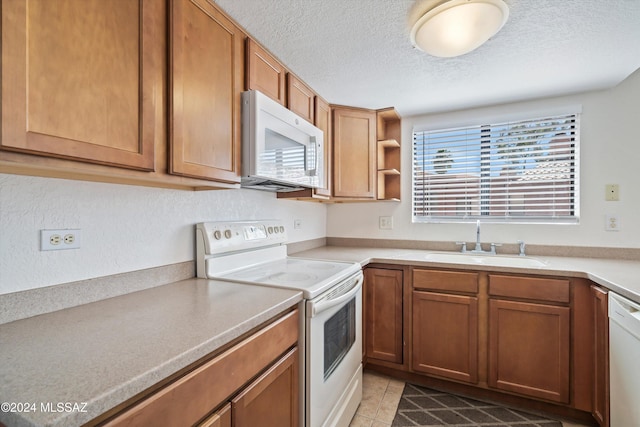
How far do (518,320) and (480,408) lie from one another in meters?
0.61

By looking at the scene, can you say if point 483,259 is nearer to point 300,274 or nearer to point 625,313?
point 625,313

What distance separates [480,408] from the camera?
1855 mm

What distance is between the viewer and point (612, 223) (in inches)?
82.7

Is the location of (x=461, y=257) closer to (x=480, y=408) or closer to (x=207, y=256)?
(x=480, y=408)

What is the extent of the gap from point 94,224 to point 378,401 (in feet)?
6.16

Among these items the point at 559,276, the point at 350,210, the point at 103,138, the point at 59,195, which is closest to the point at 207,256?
the point at 59,195

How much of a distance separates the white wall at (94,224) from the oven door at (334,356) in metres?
0.74

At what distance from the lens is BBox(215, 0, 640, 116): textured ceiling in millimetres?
1288

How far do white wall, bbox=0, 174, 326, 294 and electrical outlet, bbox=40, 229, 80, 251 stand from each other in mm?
15

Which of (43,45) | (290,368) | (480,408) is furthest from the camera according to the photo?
(480,408)

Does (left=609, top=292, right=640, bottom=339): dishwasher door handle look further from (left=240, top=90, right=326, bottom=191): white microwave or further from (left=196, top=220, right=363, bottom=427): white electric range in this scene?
(left=240, top=90, right=326, bottom=191): white microwave

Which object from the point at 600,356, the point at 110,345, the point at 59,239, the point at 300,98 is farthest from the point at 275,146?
the point at 600,356

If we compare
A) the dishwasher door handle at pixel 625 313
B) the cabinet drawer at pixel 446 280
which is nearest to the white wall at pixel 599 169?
the cabinet drawer at pixel 446 280

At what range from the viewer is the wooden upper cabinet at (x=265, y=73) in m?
1.48
